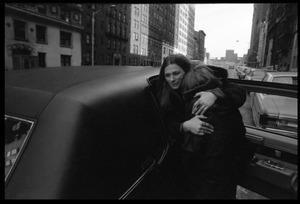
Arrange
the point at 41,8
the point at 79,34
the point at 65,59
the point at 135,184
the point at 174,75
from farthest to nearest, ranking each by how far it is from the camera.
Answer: the point at 79,34 → the point at 65,59 → the point at 41,8 → the point at 174,75 → the point at 135,184

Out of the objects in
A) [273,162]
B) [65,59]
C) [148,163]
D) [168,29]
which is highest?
[168,29]

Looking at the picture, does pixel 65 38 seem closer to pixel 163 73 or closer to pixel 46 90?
pixel 163 73

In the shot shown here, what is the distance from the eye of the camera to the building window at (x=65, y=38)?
30.1 meters

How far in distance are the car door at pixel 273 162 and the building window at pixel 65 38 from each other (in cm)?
3168

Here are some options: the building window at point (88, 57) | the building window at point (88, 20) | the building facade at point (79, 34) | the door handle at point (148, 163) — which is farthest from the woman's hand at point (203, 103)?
the building window at point (88, 20)

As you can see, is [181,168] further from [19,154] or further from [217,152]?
[19,154]

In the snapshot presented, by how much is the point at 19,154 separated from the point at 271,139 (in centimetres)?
256

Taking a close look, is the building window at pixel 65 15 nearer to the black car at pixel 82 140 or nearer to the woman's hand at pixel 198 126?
the black car at pixel 82 140

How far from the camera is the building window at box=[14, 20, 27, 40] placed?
24.1 metres

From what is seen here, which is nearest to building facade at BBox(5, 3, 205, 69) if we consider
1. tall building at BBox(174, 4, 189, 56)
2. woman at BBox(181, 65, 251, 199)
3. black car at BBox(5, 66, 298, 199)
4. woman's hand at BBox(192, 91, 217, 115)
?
tall building at BBox(174, 4, 189, 56)

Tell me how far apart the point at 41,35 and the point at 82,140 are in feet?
101

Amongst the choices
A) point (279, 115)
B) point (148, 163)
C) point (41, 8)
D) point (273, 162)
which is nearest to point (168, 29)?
point (41, 8)

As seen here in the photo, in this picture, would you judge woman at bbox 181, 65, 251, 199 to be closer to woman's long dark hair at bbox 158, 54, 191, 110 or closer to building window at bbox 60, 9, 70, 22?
woman's long dark hair at bbox 158, 54, 191, 110

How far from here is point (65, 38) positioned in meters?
30.7
